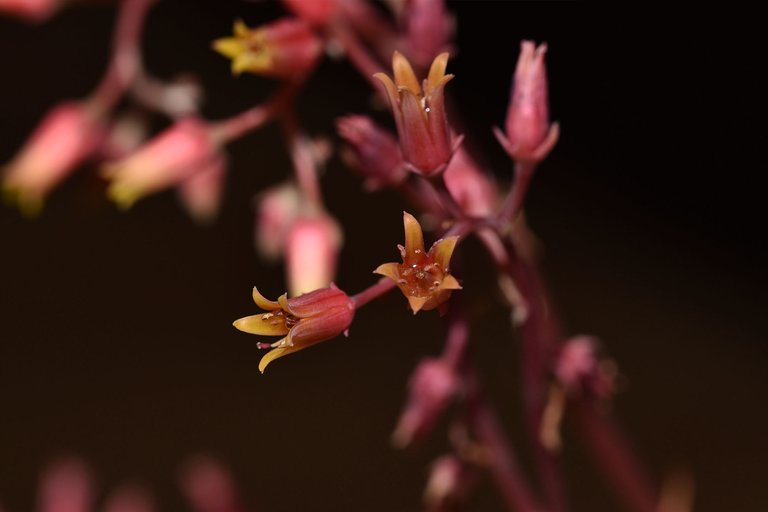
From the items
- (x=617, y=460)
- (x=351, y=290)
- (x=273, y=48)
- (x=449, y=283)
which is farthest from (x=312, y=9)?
(x=351, y=290)

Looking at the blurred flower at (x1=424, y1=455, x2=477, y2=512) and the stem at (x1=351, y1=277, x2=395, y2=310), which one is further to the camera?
the blurred flower at (x1=424, y1=455, x2=477, y2=512)

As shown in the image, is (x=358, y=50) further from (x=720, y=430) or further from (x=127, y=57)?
(x=720, y=430)

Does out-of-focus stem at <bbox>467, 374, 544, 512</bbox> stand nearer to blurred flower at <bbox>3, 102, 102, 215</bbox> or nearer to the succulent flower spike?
the succulent flower spike

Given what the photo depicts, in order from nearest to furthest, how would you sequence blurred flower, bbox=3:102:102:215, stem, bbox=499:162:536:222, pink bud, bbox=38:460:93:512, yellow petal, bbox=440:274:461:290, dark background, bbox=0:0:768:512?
yellow petal, bbox=440:274:461:290, stem, bbox=499:162:536:222, blurred flower, bbox=3:102:102:215, pink bud, bbox=38:460:93:512, dark background, bbox=0:0:768:512

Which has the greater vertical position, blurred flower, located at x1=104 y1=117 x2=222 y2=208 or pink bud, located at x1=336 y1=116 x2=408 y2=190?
blurred flower, located at x1=104 y1=117 x2=222 y2=208

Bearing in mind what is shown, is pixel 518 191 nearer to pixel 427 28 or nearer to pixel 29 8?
pixel 427 28

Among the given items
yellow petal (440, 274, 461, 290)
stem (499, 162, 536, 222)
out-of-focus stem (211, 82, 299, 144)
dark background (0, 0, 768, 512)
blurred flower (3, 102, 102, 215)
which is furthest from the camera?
dark background (0, 0, 768, 512)

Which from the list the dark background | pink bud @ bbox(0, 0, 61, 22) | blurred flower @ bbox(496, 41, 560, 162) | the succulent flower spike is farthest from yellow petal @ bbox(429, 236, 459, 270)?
the dark background
